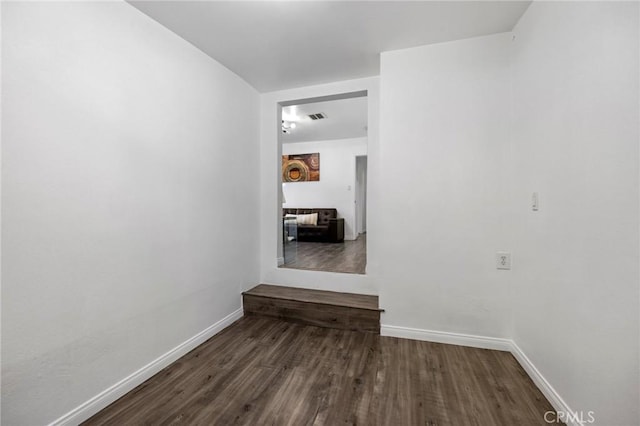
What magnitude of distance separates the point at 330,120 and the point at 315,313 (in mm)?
3627

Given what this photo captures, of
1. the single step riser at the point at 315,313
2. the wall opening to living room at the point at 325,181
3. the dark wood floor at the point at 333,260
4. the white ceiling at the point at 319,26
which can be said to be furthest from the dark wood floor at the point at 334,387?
the wall opening to living room at the point at 325,181

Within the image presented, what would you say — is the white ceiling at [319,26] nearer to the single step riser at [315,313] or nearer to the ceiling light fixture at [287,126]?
the single step riser at [315,313]

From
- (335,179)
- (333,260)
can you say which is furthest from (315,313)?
(335,179)

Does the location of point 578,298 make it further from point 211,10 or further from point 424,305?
point 211,10

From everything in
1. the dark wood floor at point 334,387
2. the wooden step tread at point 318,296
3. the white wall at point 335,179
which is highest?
the white wall at point 335,179

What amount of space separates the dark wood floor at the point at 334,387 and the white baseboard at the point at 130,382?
0.14 ft

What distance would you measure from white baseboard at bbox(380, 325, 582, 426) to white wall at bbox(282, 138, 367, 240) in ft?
14.9

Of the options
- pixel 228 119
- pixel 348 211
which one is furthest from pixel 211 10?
pixel 348 211

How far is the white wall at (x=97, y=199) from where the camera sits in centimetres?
122

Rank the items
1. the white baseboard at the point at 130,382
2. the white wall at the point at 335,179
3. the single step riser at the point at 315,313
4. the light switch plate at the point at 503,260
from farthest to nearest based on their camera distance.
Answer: the white wall at the point at 335,179 < the single step riser at the point at 315,313 < the light switch plate at the point at 503,260 < the white baseboard at the point at 130,382

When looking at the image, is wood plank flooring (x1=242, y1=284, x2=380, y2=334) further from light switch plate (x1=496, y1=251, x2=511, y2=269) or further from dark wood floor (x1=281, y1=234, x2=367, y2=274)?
light switch plate (x1=496, y1=251, x2=511, y2=269)

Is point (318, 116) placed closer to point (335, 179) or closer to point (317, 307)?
point (335, 179)

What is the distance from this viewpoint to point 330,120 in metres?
4.99

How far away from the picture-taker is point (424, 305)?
2.28 meters
